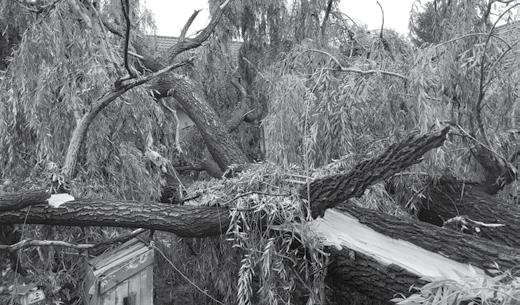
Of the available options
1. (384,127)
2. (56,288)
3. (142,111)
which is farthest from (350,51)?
(56,288)

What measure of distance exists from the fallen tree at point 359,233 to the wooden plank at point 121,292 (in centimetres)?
32

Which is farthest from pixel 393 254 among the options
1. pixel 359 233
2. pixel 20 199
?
pixel 20 199

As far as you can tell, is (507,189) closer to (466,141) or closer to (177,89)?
(466,141)

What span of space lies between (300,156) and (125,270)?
60.3 inches

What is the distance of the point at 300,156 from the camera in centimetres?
377

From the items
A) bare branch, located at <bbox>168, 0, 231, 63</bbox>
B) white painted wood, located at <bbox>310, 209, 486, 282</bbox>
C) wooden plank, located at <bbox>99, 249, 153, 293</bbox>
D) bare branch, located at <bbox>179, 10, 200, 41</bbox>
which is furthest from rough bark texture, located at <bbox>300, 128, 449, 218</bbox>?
bare branch, located at <bbox>179, 10, 200, 41</bbox>

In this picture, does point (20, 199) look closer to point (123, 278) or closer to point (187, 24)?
point (123, 278)

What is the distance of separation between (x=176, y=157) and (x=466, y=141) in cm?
290

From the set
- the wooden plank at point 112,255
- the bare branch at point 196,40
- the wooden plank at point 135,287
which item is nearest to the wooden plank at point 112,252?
the wooden plank at point 112,255

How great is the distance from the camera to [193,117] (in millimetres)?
4531

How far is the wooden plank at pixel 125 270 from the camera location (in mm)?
2646

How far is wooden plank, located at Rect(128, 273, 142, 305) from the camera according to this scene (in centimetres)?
272

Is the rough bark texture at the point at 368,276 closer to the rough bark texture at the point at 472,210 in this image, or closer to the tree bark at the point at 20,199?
the rough bark texture at the point at 472,210

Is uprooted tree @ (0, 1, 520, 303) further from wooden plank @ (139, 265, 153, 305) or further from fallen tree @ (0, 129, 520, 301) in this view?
wooden plank @ (139, 265, 153, 305)
